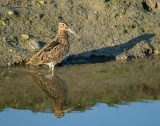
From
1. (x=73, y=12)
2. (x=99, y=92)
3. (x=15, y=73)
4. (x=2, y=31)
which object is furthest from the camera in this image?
(x=73, y=12)

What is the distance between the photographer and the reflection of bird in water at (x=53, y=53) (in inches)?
581

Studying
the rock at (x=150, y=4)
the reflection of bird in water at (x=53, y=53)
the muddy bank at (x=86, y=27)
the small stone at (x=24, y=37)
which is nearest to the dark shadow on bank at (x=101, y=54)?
the muddy bank at (x=86, y=27)

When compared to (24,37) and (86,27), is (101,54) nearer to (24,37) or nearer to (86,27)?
(86,27)

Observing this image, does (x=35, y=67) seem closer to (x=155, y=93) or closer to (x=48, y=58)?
(x=48, y=58)

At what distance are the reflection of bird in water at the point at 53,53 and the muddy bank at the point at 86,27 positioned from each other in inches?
23.3

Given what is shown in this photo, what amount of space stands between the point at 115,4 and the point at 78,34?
1.73m

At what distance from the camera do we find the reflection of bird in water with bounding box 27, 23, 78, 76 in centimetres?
1477

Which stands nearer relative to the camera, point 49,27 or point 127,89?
point 127,89

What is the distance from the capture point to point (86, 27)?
55.5 feet

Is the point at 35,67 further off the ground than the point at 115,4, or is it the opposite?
the point at 115,4

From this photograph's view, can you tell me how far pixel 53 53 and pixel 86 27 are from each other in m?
2.33

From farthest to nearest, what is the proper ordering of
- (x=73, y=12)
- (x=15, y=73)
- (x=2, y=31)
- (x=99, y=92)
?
(x=73, y=12) < (x=2, y=31) < (x=15, y=73) < (x=99, y=92)

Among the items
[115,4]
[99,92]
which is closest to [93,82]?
[99,92]

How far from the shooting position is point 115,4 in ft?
58.1
